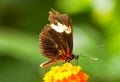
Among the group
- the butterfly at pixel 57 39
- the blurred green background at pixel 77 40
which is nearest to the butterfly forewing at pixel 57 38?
the butterfly at pixel 57 39

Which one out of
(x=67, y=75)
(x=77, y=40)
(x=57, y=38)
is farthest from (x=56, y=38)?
(x=77, y=40)

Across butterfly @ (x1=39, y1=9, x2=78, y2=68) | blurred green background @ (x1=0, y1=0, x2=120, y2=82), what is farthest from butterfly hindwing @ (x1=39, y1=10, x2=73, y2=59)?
blurred green background @ (x1=0, y1=0, x2=120, y2=82)

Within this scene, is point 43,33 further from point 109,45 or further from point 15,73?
point 15,73

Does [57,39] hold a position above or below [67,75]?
above

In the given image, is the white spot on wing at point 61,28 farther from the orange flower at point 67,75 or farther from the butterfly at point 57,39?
the orange flower at point 67,75

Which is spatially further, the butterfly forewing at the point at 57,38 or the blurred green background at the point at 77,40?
the blurred green background at the point at 77,40

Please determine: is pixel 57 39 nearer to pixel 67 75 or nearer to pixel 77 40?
pixel 67 75
